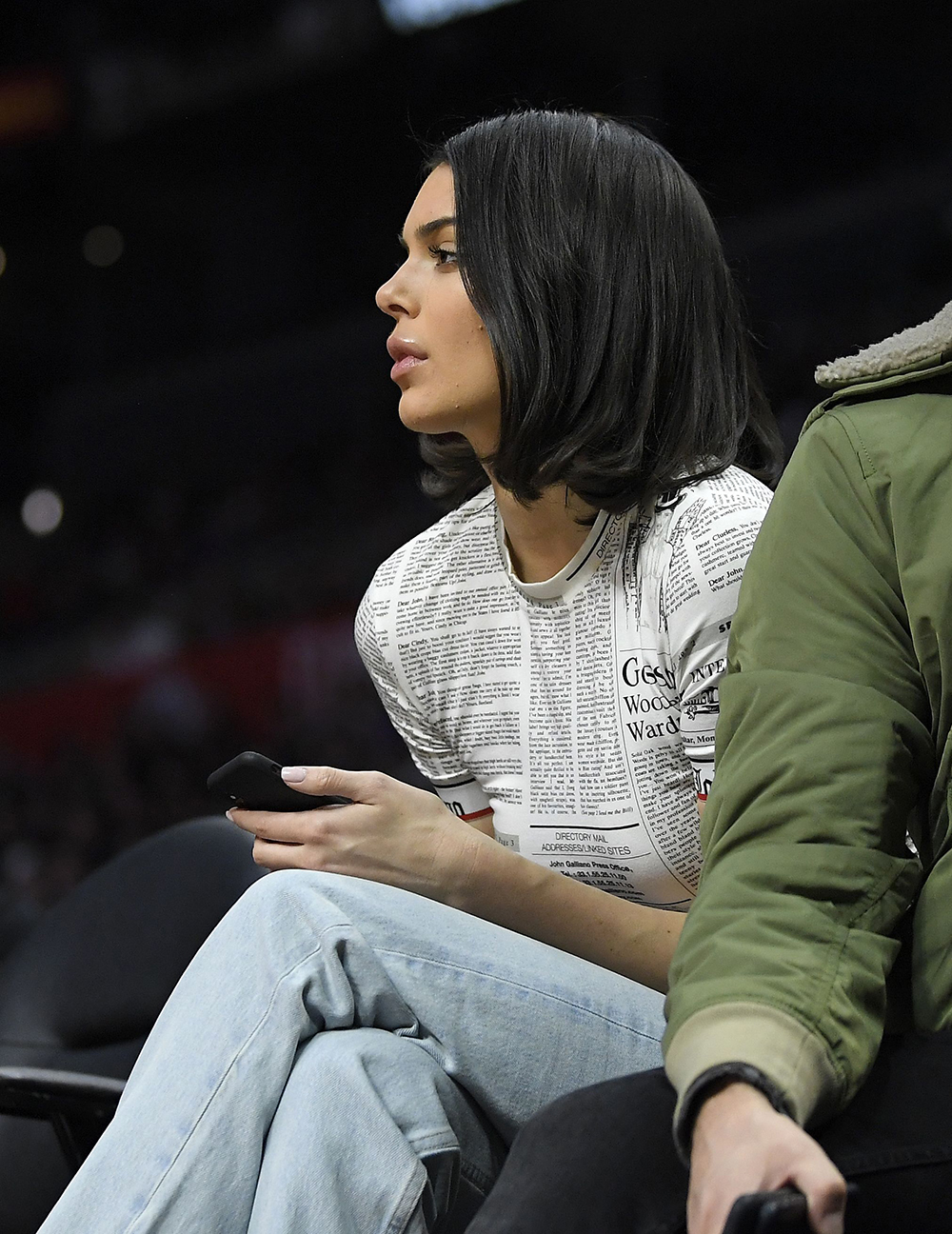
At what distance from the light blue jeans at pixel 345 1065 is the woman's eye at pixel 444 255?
1.92ft

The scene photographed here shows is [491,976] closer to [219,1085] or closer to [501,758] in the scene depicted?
[219,1085]

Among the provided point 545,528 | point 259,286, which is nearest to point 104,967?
point 545,528

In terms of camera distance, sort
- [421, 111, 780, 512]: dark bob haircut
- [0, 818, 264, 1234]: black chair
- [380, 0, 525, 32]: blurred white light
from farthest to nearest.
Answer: [380, 0, 525, 32]: blurred white light < [0, 818, 264, 1234]: black chair < [421, 111, 780, 512]: dark bob haircut

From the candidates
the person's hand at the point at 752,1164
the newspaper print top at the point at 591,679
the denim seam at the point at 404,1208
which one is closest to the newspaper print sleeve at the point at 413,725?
the newspaper print top at the point at 591,679

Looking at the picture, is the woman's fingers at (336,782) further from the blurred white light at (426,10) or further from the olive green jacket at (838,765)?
the blurred white light at (426,10)

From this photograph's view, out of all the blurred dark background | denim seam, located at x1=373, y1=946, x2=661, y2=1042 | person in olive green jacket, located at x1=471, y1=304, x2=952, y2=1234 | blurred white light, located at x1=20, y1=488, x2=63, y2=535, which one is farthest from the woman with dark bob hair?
blurred white light, located at x1=20, y1=488, x2=63, y2=535

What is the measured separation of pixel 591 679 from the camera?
1.23 meters

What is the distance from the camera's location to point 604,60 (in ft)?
9.55

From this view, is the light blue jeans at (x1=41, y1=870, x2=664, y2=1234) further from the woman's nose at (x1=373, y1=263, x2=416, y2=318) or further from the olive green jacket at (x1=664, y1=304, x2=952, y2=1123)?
the woman's nose at (x1=373, y1=263, x2=416, y2=318)

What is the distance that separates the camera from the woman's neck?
50.6 inches

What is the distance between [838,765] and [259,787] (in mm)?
491

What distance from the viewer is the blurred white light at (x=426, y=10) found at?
3256 mm

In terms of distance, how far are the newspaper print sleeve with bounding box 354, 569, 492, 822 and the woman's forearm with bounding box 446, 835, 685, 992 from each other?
226 mm

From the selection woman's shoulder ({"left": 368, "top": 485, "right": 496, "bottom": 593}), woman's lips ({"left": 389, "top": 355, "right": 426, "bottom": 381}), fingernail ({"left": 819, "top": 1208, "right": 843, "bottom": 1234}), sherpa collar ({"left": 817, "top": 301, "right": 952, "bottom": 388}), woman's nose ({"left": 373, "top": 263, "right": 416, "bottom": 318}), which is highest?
woman's nose ({"left": 373, "top": 263, "right": 416, "bottom": 318})
